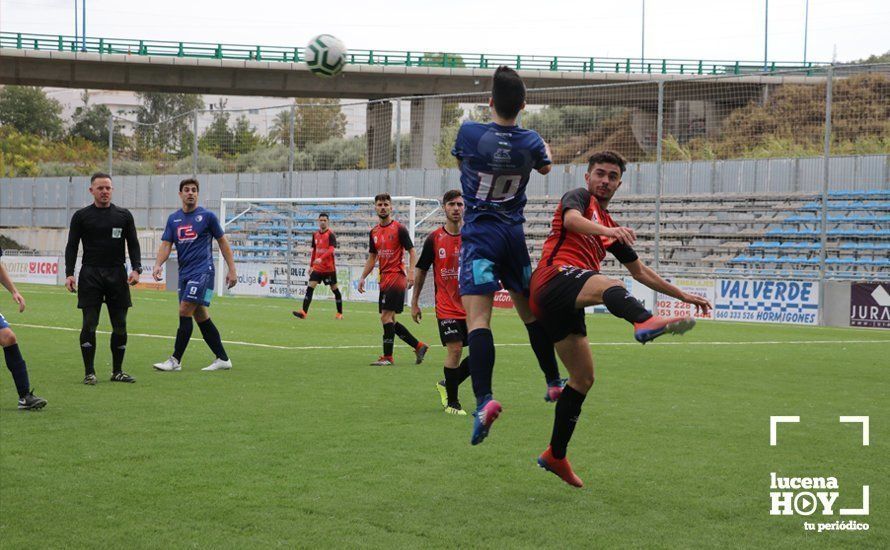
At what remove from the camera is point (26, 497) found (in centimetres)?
620

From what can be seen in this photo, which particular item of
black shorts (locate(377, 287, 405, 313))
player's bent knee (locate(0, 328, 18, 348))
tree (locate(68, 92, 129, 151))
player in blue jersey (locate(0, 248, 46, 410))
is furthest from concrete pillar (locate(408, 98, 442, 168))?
tree (locate(68, 92, 129, 151))

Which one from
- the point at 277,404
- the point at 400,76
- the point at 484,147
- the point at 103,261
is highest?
the point at 400,76

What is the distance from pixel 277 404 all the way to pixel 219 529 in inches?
186

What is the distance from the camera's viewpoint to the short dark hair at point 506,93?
655cm

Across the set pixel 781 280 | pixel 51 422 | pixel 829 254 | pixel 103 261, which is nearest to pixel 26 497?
pixel 51 422

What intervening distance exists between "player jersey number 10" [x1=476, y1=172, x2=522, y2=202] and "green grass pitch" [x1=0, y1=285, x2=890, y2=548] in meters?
1.77

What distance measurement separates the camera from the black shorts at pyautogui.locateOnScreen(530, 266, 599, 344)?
6.44 m

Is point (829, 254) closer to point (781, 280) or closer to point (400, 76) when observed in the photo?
point (781, 280)

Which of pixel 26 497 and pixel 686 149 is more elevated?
pixel 686 149

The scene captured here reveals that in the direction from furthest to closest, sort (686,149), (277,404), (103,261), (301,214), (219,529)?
(301,214) < (686,149) < (103,261) < (277,404) < (219,529)

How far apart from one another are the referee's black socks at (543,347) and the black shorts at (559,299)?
43 cm

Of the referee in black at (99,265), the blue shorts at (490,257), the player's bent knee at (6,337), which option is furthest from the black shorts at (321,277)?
the blue shorts at (490,257)

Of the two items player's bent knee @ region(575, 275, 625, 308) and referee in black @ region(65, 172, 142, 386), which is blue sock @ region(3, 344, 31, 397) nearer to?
referee in black @ region(65, 172, 142, 386)

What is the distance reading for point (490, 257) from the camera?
6.65 meters
